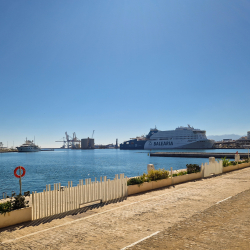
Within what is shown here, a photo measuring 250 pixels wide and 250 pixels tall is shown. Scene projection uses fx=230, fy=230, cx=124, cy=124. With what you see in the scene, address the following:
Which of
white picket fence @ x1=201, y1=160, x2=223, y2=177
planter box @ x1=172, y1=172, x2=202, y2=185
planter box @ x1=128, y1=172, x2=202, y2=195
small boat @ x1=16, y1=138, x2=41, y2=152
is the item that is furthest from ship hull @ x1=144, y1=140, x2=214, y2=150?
planter box @ x1=128, y1=172, x2=202, y2=195

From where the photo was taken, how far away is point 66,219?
7266mm

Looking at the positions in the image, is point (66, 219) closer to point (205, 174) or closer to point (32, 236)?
point (32, 236)

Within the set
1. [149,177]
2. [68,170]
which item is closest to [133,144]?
[68,170]

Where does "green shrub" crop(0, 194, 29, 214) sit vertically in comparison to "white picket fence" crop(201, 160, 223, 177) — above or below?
above

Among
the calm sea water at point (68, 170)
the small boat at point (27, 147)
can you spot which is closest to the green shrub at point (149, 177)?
A: the calm sea water at point (68, 170)

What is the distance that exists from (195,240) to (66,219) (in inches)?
158

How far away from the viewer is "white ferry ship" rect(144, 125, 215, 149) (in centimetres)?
12406

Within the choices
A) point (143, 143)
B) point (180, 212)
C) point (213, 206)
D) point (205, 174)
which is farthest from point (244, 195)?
point (143, 143)

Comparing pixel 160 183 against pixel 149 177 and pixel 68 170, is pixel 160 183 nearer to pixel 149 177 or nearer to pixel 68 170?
pixel 149 177

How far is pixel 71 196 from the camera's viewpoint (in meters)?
8.29

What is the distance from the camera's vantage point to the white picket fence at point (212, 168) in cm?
1709

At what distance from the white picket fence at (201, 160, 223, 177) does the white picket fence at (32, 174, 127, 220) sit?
8.81 m

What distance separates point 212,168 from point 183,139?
112 m

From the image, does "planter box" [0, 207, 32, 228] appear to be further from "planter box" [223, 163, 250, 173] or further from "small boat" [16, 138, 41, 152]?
"small boat" [16, 138, 41, 152]
